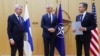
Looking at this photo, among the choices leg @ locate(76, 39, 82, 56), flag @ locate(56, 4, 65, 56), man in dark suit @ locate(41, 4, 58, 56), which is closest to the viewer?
leg @ locate(76, 39, 82, 56)

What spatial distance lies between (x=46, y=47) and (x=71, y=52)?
154cm

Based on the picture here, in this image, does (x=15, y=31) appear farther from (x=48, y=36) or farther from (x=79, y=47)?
(x=79, y=47)

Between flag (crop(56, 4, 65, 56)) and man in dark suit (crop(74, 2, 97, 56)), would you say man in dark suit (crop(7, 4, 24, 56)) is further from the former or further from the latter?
flag (crop(56, 4, 65, 56))

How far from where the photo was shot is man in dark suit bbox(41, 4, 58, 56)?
6303mm

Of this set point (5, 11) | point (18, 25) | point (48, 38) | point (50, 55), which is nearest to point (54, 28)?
point (48, 38)

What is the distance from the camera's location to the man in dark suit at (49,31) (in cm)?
630

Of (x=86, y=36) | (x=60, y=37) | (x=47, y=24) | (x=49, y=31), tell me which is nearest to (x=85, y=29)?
(x=86, y=36)

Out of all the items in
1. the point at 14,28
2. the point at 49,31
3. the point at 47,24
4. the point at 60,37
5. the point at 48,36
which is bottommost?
the point at 60,37

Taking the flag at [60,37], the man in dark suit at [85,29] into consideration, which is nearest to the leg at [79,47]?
the man in dark suit at [85,29]

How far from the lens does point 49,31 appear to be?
20.6 ft

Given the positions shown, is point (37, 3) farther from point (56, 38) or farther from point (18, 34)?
point (18, 34)

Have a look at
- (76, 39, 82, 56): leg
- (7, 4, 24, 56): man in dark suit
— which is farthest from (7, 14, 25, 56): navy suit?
(76, 39, 82, 56): leg

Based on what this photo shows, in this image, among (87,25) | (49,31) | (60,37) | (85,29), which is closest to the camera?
(85,29)

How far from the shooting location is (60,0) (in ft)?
25.0
